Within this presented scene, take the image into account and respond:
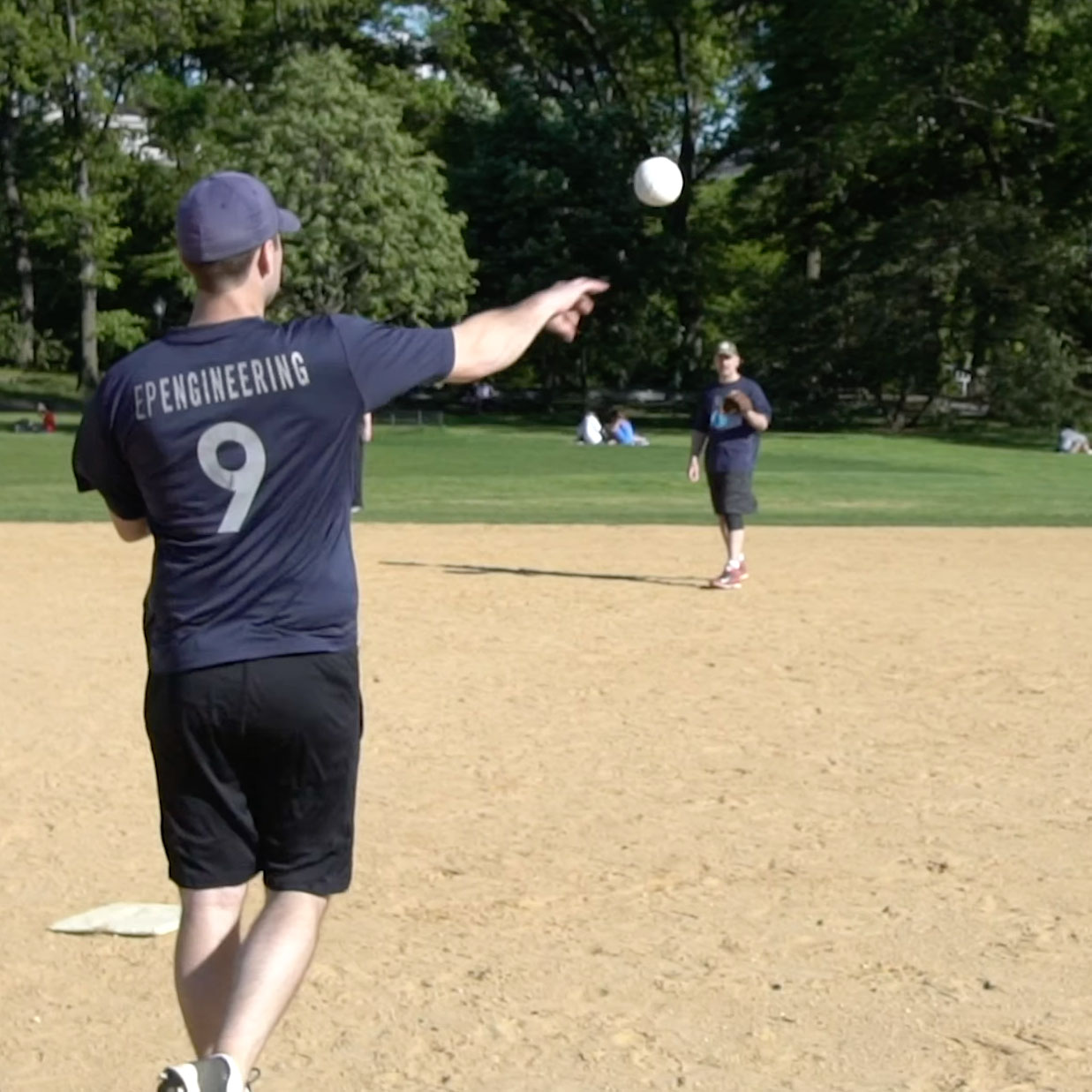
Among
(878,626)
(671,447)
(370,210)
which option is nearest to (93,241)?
(370,210)

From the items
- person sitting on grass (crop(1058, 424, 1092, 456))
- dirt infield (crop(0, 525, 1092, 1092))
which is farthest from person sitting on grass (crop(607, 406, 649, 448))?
dirt infield (crop(0, 525, 1092, 1092))

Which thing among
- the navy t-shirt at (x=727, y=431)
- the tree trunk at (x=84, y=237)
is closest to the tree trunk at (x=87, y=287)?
the tree trunk at (x=84, y=237)

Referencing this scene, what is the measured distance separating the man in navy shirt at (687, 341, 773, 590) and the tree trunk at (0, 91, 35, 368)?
5082 centimetres

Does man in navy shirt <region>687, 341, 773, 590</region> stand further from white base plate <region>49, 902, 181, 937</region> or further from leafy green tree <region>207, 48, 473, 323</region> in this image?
leafy green tree <region>207, 48, 473, 323</region>

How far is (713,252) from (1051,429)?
2062 cm

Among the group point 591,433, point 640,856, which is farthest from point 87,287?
point 640,856

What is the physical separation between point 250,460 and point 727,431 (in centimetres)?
1194

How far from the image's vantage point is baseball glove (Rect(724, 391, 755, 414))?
1540 cm

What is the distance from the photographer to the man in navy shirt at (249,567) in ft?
13.6

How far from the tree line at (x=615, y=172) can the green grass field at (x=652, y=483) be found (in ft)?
23.1

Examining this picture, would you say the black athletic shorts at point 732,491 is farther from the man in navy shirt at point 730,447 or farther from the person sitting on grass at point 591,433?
the person sitting on grass at point 591,433

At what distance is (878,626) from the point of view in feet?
44.4

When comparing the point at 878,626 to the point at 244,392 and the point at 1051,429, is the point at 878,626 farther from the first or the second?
the point at 1051,429

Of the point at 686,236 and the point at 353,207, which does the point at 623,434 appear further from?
the point at 686,236
